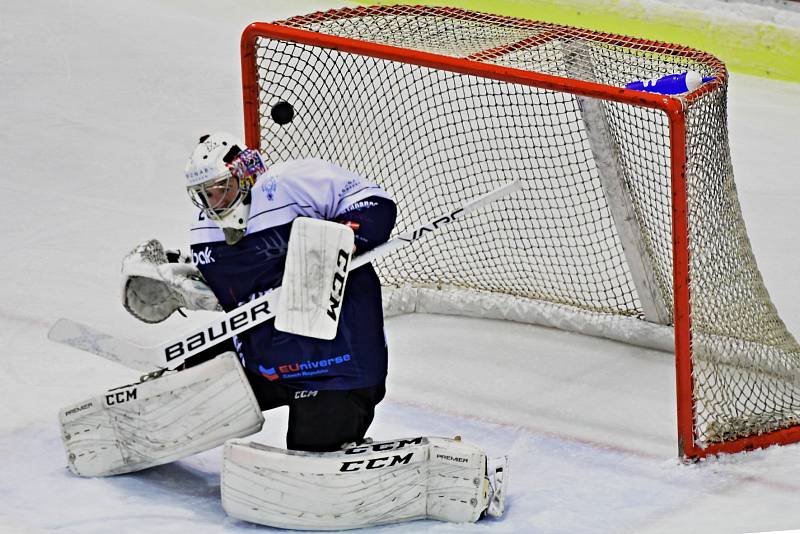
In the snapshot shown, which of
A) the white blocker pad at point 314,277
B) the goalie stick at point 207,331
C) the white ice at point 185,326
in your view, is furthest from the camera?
the white ice at point 185,326

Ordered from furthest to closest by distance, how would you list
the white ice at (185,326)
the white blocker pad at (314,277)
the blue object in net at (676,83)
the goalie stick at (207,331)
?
the blue object in net at (676,83) → the white ice at (185,326) → the goalie stick at (207,331) → the white blocker pad at (314,277)

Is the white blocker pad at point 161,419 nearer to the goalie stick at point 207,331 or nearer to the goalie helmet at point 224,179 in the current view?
the goalie stick at point 207,331

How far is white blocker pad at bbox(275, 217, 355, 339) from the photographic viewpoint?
2.86 metres

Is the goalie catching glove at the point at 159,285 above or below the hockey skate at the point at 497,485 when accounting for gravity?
above

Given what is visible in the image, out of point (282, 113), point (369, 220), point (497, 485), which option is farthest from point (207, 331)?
point (497, 485)

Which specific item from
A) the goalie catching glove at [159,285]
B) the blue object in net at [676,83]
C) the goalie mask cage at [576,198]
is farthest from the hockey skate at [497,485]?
the blue object in net at [676,83]

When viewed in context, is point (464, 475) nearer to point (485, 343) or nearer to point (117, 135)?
point (485, 343)

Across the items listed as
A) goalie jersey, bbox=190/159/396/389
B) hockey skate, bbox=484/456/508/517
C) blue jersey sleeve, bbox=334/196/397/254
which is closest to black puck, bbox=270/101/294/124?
goalie jersey, bbox=190/159/396/389

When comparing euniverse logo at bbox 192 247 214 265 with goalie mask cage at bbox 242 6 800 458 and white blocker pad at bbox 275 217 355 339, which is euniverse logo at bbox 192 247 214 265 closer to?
white blocker pad at bbox 275 217 355 339

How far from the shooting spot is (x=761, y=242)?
4.58 meters

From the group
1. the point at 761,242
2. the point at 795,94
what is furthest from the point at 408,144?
the point at 795,94

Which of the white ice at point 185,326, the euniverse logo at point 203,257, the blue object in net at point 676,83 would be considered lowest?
the white ice at point 185,326

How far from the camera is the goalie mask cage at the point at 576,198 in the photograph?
3252 mm

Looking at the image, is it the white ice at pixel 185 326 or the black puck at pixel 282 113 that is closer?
the white ice at pixel 185 326
